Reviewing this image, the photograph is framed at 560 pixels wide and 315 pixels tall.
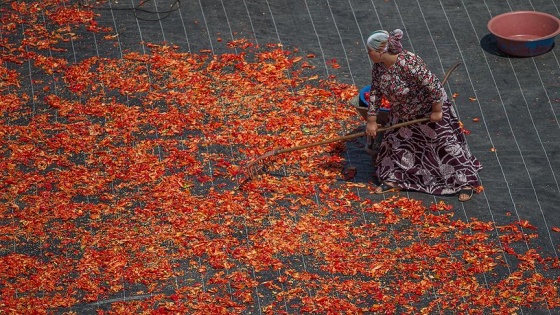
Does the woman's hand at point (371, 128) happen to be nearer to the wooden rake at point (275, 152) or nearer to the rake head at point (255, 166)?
the wooden rake at point (275, 152)

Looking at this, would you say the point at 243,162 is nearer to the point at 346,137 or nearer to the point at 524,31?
the point at 346,137

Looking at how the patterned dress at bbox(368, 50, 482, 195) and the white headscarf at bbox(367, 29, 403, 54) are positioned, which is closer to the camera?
the white headscarf at bbox(367, 29, 403, 54)

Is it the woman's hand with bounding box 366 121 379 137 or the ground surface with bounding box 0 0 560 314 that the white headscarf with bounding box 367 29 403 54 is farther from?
the ground surface with bounding box 0 0 560 314

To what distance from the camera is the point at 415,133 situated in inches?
353

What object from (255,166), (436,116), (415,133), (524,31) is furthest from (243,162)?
(524,31)

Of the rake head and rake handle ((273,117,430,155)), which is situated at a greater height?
rake handle ((273,117,430,155))

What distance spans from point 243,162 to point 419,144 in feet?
4.98

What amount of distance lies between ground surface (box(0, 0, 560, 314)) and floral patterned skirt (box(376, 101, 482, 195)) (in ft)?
0.49

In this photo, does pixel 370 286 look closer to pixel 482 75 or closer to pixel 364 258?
pixel 364 258

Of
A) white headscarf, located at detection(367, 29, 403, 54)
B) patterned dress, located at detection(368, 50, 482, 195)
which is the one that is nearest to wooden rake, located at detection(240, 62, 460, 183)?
patterned dress, located at detection(368, 50, 482, 195)

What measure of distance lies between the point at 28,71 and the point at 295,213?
11.0ft

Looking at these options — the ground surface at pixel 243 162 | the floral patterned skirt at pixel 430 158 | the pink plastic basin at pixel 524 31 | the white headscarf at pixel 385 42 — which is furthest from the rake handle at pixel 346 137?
the pink plastic basin at pixel 524 31

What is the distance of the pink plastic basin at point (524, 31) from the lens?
34.6ft

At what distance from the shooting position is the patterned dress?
8.68 meters
